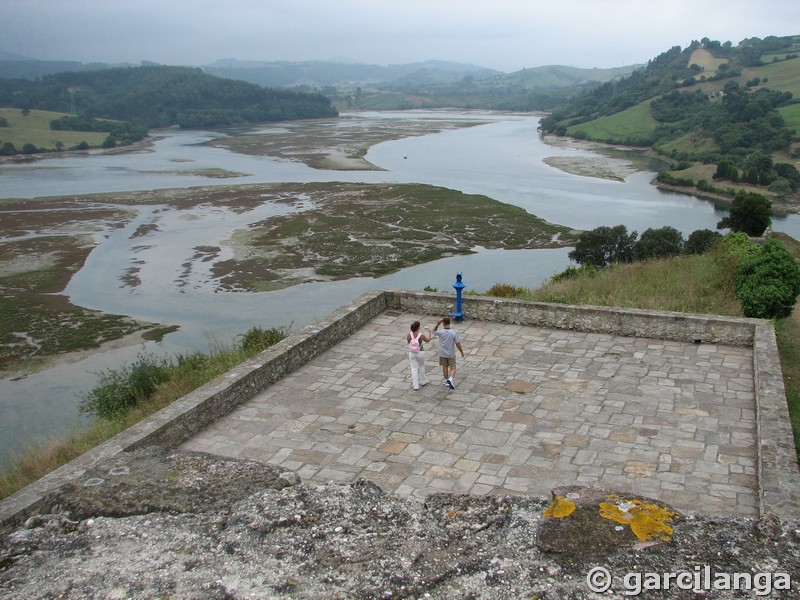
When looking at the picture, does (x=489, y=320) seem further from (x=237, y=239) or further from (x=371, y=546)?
(x=237, y=239)

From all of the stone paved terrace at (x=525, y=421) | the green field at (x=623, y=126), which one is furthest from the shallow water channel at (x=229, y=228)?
the green field at (x=623, y=126)

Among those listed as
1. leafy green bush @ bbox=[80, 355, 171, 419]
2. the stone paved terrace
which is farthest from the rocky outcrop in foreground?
leafy green bush @ bbox=[80, 355, 171, 419]

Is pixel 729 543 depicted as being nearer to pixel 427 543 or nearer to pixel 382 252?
pixel 427 543

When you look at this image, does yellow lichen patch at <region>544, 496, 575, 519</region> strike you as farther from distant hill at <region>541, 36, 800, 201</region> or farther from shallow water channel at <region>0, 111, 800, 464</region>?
distant hill at <region>541, 36, 800, 201</region>

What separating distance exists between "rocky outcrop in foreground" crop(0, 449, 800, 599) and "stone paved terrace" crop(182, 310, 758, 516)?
7.55ft

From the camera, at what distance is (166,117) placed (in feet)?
483

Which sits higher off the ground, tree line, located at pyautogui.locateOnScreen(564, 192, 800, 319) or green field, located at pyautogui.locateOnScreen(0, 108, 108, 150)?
green field, located at pyautogui.locateOnScreen(0, 108, 108, 150)

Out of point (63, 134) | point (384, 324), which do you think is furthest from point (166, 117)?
point (384, 324)

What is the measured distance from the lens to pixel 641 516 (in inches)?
170

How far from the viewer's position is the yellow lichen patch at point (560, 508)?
14.5 feet

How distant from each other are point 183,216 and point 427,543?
5081 centimetres

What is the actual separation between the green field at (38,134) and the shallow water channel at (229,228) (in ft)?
41.3

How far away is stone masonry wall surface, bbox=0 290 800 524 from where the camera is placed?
6.40 meters

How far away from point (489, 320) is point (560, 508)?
302 inches
